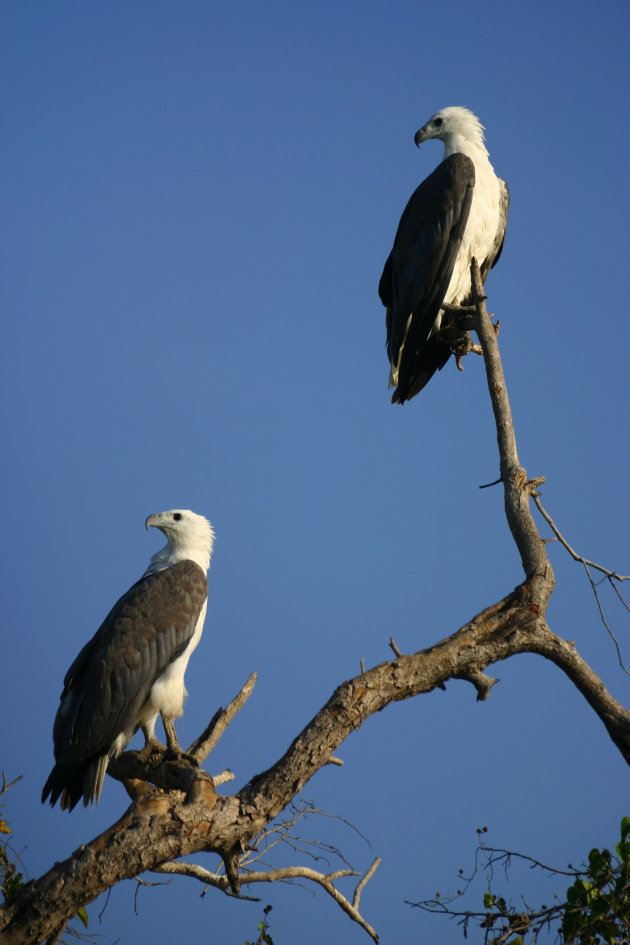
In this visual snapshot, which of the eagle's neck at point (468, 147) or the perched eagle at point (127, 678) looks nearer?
the perched eagle at point (127, 678)

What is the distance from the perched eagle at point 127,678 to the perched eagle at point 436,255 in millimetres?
2538

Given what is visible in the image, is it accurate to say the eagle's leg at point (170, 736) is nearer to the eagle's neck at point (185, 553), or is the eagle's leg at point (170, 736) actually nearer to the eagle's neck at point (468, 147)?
the eagle's neck at point (185, 553)

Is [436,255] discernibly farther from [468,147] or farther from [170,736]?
[170,736]

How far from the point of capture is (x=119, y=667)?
5.35 m

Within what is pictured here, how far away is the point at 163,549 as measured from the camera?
21.6ft

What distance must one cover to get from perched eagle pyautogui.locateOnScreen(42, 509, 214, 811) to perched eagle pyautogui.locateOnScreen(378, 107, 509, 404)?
2.54m

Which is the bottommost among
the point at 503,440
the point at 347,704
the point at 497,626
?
the point at 347,704

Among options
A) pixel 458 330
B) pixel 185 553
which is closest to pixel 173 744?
pixel 185 553

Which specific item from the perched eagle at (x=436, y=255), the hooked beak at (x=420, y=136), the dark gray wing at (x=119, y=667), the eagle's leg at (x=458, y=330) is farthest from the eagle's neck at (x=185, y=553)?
the hooked beak at (x=420, y=136)

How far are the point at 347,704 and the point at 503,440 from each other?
6.77ft

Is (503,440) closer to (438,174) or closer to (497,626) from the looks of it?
(497,626)

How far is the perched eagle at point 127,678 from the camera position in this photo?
5.11 metres

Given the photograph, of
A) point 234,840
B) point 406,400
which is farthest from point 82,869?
point 406,400

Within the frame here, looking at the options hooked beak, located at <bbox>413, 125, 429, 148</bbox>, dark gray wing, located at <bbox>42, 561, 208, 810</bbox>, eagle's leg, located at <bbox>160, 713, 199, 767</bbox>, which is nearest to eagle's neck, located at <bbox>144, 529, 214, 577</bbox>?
dark gray wing, located at <bbox>42, 561, 208, 810</bbox>
